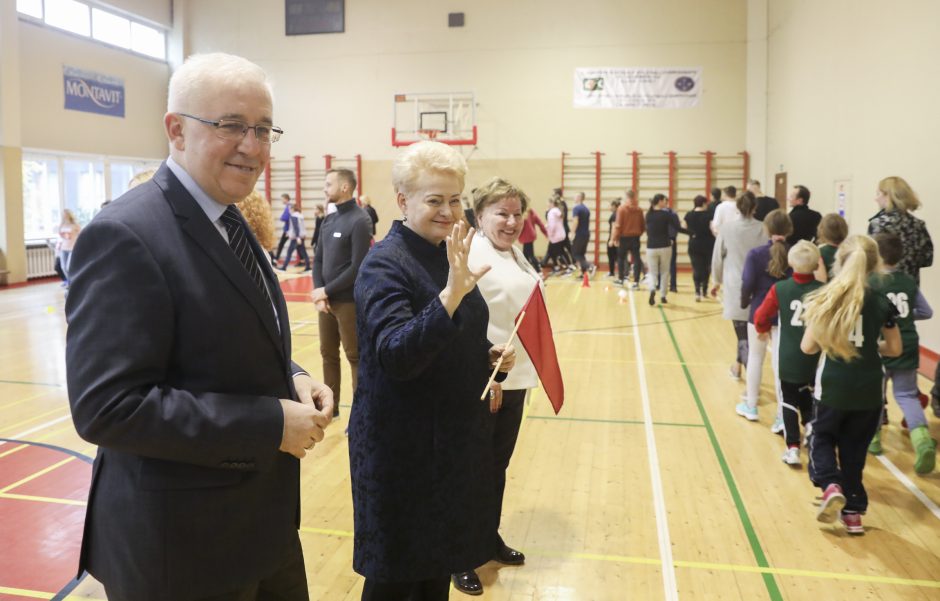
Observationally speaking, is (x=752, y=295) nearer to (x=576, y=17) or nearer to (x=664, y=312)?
(x=664, y=312)

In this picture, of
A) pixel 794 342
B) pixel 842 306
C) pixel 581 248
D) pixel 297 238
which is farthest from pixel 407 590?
pixel 297 238

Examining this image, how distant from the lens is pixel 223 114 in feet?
4.56

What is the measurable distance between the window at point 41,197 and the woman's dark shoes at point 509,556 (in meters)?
14.4

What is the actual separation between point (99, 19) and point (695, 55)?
44.1ft

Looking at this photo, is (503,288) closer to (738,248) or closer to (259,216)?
(259,216)

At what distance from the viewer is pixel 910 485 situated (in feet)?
13.8

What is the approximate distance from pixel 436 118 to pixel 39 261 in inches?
367

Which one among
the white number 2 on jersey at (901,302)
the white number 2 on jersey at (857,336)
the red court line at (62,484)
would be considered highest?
the white number 2 on jersey at (901,302)

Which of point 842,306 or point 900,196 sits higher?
point 900,196

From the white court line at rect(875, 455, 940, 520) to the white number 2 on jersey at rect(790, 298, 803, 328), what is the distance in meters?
1.17

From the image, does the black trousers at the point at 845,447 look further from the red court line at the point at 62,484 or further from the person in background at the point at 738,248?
the red court line at the point at 62,484

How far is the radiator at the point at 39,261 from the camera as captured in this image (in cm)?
1433

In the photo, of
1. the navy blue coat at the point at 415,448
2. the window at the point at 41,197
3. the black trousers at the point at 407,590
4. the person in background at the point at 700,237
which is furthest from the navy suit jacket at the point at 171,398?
the window at the point at 41,197

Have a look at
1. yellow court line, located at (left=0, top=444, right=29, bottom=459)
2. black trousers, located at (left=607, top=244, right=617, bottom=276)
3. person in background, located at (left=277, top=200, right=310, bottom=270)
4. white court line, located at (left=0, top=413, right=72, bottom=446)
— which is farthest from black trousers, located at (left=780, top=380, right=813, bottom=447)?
person in background, located at (left=277, top=200, right=310, bottom=270)
